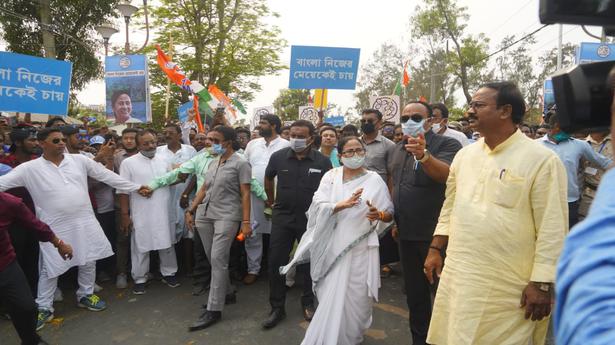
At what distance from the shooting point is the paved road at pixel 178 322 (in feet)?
12.1

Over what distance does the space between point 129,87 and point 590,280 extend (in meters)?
8.45

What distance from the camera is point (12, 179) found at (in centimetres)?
388

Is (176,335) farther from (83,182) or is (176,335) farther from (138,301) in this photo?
(83,182)

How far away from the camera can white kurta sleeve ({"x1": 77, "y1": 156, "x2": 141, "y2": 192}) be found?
4.49 metres

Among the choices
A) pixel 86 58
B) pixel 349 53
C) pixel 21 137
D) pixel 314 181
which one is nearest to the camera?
pixel 314 181

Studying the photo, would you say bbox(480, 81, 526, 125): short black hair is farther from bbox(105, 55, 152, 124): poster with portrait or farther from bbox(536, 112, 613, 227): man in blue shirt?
bbox(105, 55, 152, 124): poster with portrait

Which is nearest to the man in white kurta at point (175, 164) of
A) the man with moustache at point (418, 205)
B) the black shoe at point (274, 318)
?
the black shoe at point (274, 318)

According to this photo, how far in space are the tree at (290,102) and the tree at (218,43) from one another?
69.4 feet

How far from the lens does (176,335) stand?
3.78 metres

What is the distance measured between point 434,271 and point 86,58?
63.5 feet

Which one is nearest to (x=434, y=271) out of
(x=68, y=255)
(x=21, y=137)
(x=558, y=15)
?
(x=558, y=15)

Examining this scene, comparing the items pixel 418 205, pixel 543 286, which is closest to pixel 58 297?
pixel 418 205

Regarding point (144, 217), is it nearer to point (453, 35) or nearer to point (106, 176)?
point (106, 176)

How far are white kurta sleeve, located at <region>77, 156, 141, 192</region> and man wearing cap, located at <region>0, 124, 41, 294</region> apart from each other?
631mm
